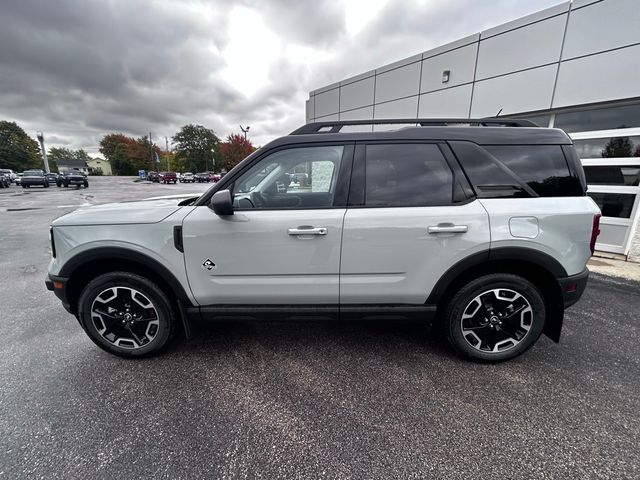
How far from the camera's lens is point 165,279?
2.38 meters

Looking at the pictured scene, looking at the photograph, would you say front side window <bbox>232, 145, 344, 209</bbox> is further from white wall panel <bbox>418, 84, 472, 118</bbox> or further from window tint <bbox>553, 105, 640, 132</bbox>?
white wall panel <bbox>418, 84, 472, 118</bbox>

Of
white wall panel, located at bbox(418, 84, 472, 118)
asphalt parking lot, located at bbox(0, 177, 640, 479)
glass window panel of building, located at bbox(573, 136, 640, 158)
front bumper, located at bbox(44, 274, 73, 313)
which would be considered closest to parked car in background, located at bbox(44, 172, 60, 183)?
asphalt parking lot, located at bbox(0, 177, 640, 479)

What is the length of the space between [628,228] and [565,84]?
10.7 feet

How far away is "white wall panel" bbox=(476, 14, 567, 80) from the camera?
20.0 feet

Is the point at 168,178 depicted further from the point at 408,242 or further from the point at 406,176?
the point at 408,242

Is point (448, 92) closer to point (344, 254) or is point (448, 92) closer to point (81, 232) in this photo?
point (344, 254)

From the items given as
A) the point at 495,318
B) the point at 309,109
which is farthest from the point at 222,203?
the point at 309,109

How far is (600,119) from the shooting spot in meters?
5.87

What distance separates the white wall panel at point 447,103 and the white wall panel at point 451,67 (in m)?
0.17

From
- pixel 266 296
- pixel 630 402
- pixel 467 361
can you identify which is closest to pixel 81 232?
pixel 266 296

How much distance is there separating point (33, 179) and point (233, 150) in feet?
143

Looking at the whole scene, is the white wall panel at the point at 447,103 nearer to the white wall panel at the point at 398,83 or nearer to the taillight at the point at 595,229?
the white wall panel at the point at 398,83

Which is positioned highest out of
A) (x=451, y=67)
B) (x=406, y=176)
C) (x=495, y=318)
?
(x=451, y=67)

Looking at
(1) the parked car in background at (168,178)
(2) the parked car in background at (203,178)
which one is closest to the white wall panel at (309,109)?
(1) the parked car in background at (168,178)
